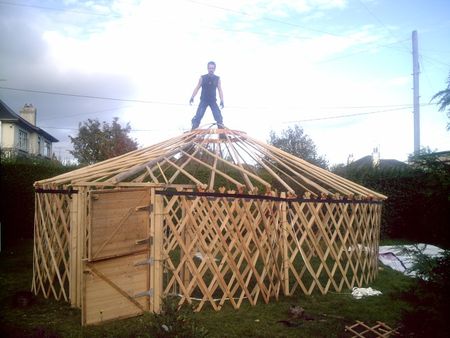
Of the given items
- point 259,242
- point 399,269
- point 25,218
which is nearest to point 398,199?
point 399,269

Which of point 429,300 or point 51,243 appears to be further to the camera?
point 51,243

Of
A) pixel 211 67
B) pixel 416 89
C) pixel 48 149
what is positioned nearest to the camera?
pixel 211 67

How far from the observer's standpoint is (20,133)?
19.9 metres

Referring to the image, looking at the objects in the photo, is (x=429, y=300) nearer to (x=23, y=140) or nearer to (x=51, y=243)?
(x=51, y=243)

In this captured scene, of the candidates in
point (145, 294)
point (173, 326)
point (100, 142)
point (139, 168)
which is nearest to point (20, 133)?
point (100, 142)

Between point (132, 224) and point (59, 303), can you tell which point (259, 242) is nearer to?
point (132, 224)

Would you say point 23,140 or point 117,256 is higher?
point 23,140

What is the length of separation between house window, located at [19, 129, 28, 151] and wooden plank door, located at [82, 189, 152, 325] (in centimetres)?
1806

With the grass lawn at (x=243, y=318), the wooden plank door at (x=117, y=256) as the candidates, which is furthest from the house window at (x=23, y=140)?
the wooden plank door at (x=117, y=256)

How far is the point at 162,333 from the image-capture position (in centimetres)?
298

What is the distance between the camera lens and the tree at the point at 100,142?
19219 millimetres

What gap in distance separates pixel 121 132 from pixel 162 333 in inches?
720

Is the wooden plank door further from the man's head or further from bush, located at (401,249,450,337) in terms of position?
the man's head

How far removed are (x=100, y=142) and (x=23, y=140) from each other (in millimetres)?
4495
